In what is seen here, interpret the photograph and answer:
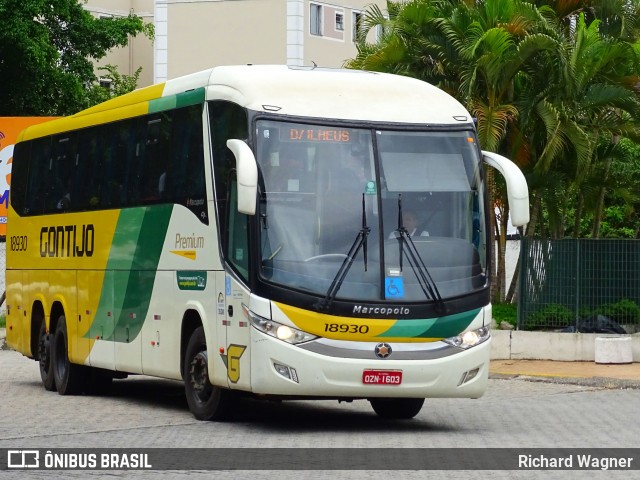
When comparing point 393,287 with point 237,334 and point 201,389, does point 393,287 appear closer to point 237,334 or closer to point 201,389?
point 237,334

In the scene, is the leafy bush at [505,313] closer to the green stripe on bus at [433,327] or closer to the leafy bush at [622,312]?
the leafy bush at [622,312]

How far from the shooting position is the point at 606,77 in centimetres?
2655

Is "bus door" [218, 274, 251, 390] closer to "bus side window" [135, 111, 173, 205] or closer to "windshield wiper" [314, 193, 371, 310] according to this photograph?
"windshield wiper" [314, 193, 371, 310]

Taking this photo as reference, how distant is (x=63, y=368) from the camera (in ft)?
68.5

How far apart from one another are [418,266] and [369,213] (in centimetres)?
68

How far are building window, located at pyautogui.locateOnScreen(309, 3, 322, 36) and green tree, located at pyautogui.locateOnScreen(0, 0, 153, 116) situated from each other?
22.9 metres

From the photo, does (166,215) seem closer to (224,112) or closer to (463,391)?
(224,112)

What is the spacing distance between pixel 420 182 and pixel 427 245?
62 centimetres

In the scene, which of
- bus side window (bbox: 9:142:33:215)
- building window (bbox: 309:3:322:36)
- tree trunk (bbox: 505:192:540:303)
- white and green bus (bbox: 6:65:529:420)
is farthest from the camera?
building window (bbox: 309:3:322:36)

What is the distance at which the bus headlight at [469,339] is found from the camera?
591 inches

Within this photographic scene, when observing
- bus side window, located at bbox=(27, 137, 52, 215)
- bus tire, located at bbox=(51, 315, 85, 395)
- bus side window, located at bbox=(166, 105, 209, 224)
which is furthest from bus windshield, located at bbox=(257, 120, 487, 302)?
bus side window, located at bbox=(27, 137, 52, 215)

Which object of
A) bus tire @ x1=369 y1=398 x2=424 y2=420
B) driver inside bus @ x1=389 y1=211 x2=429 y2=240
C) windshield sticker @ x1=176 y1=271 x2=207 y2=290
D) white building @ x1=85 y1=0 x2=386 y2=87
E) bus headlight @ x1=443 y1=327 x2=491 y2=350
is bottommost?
bus tire @ x1=369 y1=398 x2=424 y2=420

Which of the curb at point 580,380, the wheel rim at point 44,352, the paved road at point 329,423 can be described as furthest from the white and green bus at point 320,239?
the curb at point 580,380

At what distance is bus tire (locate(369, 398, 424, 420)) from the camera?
16531 millimetres
